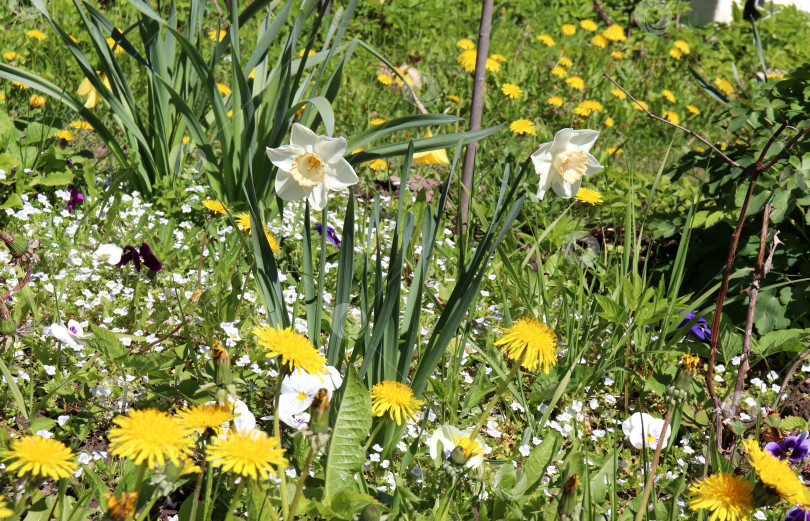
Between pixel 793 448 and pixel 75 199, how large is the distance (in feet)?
7.58

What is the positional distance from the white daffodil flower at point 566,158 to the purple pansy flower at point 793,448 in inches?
30.6

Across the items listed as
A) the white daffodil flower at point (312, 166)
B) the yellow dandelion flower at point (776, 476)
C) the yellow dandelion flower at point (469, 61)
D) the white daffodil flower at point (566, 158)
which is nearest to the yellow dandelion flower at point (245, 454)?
the white daffodil flower at point (312, 166)

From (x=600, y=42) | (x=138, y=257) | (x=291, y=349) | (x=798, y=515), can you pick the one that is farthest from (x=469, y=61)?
(x=291, y=349)

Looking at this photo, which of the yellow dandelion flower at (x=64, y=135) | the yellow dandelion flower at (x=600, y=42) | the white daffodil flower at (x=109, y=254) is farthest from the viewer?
the yellow dandelion flower at (x=600, y=42)

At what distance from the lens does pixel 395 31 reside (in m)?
5.00

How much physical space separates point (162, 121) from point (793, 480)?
2275 millimetres

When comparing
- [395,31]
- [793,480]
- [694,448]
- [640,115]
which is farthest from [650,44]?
[793,480]

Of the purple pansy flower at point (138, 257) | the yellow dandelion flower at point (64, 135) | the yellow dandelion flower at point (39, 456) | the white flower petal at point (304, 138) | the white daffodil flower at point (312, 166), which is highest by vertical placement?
the white flower petal at point (304, 138)

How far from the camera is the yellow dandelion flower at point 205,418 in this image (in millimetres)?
1081

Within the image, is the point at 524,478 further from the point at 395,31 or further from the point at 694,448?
the point at 395,31

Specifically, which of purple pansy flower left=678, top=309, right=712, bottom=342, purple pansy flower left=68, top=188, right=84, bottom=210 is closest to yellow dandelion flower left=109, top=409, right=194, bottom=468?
purple pansy flower left=678, top=309, right=712, bottom=342

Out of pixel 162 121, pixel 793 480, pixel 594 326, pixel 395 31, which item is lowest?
pixel 594 326

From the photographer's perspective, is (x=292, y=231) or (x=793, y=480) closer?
(x=793, y=480)

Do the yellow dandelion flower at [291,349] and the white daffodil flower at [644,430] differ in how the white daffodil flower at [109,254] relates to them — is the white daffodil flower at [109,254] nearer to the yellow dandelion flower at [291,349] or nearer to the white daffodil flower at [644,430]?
→ the yellow dandelion flower at [291,349]
